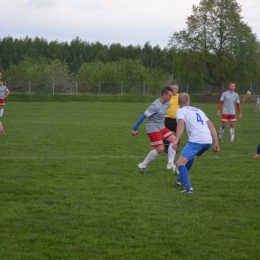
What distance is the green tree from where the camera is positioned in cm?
6031

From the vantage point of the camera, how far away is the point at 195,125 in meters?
8.08

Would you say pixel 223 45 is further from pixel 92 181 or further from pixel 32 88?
pixel 92 181

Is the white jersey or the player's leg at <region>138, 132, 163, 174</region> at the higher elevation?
the white jersey

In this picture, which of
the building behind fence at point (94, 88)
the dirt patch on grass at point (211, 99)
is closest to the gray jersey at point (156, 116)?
the building behind fence at point (94, 88)

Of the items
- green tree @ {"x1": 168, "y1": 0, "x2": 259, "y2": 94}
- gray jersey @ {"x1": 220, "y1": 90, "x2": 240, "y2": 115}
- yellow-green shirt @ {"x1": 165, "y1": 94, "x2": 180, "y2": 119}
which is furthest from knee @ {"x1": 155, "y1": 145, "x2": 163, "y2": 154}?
green tree @ {"x1": 168, "y1": 0, "x2": 259, "y2": 94}

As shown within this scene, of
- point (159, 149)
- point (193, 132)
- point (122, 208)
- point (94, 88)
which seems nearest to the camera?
point (122, 208)

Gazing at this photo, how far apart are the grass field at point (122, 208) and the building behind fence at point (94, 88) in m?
41.3

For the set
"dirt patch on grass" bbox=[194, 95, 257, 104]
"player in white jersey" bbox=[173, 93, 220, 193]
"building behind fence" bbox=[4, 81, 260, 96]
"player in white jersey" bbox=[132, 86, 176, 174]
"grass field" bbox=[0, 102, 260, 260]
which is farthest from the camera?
"dirt patch on grass" bbox=[194, 95, 257, 104]

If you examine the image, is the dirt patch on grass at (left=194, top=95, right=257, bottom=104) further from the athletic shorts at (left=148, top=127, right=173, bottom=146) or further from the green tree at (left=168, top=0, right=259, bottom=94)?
the athletic shorts at (left=148, top=127, right=173, bottom=146)

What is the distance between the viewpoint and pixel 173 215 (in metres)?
6.80

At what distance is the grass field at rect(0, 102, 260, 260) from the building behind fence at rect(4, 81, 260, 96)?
41253 mm

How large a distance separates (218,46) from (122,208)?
56.2 meters

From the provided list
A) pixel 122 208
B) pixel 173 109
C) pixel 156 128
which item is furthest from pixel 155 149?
pixel 122 208

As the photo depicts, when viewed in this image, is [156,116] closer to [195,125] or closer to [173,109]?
[195,125]
